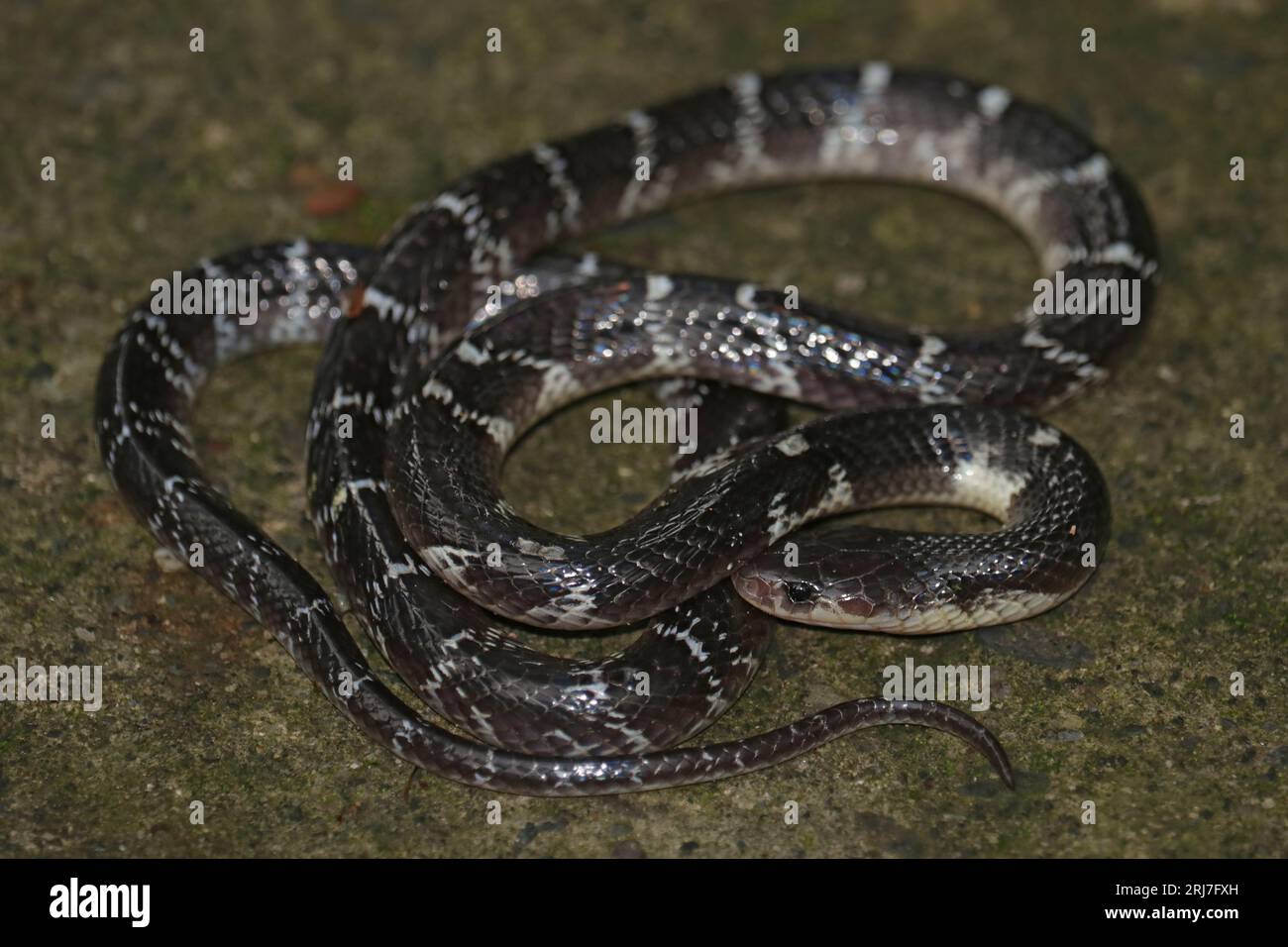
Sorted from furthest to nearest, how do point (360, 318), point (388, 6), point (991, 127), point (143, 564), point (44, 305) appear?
1. point (388, 6)
2. point (991, 127)
3. point (44, 305)
4. point (360, 318)
5. point (143, 564)

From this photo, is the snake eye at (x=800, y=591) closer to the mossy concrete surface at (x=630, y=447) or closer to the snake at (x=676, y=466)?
the snake at (x=676, y=466)

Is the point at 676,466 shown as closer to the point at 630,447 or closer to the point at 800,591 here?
the point at 630,447

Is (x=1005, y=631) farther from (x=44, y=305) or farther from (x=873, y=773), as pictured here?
(x=44, y=305)

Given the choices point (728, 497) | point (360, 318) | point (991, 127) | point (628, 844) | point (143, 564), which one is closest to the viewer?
point (628, 844)

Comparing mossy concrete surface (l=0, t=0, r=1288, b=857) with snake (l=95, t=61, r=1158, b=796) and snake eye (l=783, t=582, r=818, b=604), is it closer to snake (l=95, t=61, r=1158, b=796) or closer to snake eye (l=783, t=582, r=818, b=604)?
snake (l=95, t=61, r=1158, b=796)

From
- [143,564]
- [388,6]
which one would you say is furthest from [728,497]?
[388,6]

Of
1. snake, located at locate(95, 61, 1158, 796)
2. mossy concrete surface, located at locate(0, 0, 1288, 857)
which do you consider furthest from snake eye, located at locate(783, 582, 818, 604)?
mossy concrete surface, located at locate(0, 0, 1288, 857)

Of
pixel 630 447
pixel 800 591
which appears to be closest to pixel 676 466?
pixel 630 447
